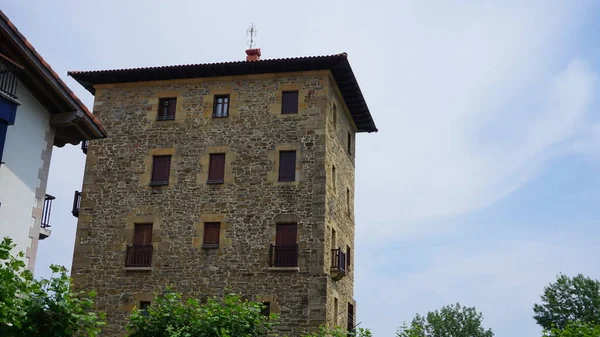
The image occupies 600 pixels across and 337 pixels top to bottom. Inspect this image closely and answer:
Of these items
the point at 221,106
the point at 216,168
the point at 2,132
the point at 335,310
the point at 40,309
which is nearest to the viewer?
the point at 40,309

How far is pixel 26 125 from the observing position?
16.8 metres

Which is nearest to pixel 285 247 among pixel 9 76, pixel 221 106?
pixel 221 106

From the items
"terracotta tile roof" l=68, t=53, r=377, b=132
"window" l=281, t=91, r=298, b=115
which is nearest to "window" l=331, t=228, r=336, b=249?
"window" l=281, t=91, r=298, b=115

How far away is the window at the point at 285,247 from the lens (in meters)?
27.1

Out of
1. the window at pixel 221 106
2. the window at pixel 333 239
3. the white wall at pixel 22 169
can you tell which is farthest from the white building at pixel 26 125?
the window at pixel 333 239

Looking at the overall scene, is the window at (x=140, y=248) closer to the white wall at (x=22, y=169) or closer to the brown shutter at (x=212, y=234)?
the brown shutter at (x=212, y=234)

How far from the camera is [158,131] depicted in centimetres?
2997

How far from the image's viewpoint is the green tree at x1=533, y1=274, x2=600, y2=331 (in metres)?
55.1

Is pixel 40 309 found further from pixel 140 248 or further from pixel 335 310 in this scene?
pixel 335 310

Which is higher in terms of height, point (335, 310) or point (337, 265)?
point (337, 265)

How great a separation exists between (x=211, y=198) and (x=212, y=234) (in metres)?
1.40

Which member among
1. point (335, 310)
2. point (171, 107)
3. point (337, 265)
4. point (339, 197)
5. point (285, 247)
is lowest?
point (335, 310)

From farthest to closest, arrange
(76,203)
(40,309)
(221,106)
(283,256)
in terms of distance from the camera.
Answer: (221,106), (76,203), (283,256), (40,309)

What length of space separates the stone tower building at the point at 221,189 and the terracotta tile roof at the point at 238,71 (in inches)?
2.3
